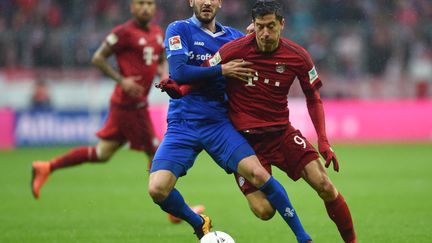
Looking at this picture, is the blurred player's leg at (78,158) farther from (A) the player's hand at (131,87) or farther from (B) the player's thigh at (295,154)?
(B) the player's thigh at (295,154)

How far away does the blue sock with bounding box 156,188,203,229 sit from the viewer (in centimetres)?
754

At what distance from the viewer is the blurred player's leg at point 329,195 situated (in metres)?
7.19

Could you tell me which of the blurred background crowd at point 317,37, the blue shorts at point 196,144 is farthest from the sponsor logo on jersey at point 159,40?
the blurred background crowd at point 317,37

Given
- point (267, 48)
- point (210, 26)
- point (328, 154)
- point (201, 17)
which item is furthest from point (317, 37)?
point (328, 154)

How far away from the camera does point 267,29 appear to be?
23.2 ft

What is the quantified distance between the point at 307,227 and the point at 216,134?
242 cm

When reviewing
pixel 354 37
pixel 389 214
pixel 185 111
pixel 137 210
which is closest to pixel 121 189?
pixel 137 210

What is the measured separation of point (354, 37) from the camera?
2259cm

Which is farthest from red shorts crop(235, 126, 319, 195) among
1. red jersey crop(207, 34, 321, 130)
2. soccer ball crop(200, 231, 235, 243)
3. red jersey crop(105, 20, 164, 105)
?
red jersey crop(105, 20, 164, 105)

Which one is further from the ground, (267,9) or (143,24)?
(267,9)

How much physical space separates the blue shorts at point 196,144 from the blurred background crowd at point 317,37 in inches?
552

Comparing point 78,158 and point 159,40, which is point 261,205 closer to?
point 159,40

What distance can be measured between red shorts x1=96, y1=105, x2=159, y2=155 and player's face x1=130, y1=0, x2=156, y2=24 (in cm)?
115

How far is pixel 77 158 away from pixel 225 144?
4.27 meters
